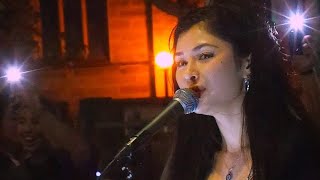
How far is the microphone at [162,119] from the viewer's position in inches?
36.9

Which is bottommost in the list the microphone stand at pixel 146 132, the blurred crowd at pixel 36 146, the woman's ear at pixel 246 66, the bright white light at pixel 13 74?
the microphone stand at pixel 146 132

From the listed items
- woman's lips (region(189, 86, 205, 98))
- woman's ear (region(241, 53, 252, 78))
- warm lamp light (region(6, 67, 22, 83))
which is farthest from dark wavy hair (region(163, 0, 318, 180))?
warm lamp light (region(6, 67, 22, 83))

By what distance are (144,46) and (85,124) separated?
1141 mm

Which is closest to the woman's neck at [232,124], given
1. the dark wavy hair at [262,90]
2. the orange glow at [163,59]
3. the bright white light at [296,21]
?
the dark wavy hair at [262,90]

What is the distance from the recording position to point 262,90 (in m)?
1.21

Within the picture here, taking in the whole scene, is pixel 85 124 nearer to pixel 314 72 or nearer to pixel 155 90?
pixel 155 90

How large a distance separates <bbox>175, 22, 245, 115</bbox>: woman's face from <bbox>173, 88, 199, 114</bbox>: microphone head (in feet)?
0.23

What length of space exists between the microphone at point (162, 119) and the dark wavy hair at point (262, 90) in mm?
250

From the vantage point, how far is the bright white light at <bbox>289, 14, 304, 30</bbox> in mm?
2266

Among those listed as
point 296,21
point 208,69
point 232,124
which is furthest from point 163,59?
point 208,69

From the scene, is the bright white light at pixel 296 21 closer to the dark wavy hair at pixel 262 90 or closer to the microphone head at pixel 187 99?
the dark wavy hair at pixel 262 90

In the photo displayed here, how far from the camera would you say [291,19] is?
7.68 feet

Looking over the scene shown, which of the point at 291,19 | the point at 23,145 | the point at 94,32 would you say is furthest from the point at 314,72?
the point at 94,32

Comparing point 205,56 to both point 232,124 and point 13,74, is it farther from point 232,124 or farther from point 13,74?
point 13,74
